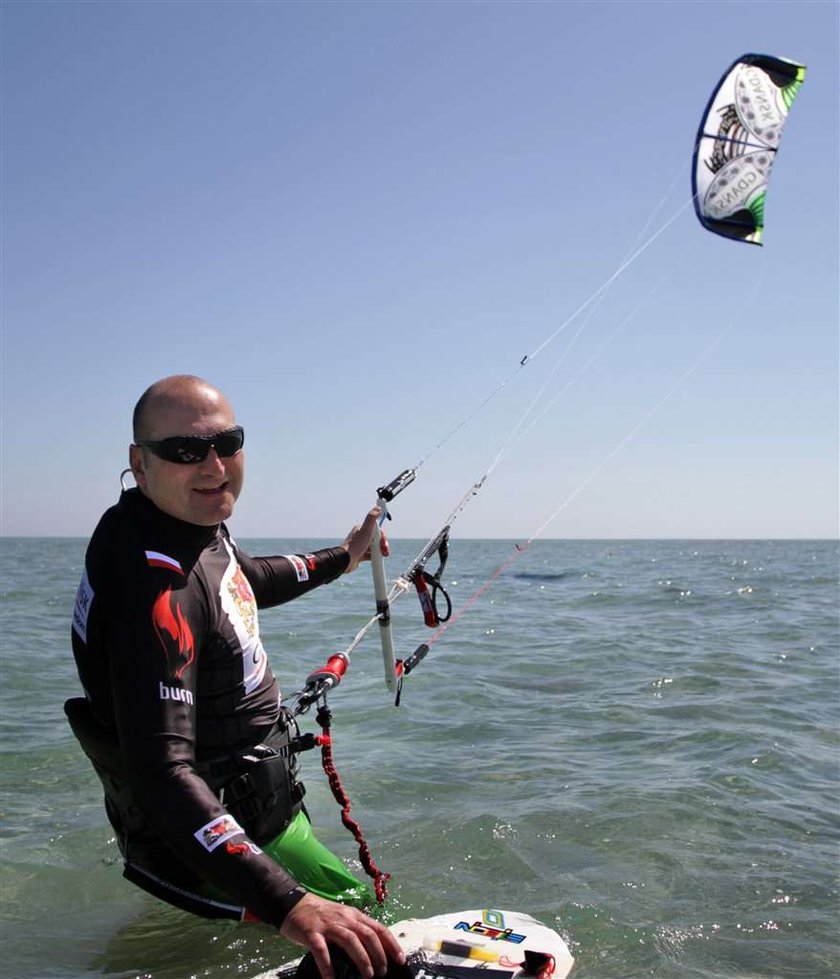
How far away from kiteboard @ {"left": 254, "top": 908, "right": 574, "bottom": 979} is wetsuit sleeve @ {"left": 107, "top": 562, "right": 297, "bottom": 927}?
453 mm

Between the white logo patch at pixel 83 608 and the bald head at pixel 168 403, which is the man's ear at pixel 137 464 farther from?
the white logo patch at pixel 83 608

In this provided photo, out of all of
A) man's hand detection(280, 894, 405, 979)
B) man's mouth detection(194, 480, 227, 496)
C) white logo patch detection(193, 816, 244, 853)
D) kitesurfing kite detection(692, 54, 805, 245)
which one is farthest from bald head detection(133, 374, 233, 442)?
kitesurfing kite detection(692, 54, 805, 245)

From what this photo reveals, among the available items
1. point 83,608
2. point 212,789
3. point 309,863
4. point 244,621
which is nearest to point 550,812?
point 309,863

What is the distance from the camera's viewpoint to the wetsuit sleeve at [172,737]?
2.46m

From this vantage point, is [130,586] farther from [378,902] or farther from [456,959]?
[378,902]

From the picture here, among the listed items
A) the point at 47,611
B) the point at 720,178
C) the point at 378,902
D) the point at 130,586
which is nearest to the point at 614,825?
the point at 378,902

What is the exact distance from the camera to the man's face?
9.91ft

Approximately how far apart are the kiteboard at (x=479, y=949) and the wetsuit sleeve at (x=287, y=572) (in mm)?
1515

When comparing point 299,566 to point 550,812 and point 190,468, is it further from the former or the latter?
point 550,812

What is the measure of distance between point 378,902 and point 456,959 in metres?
1.03

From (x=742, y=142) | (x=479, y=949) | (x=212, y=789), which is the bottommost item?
(x=479, y=949)

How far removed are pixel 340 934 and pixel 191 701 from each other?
82 cm

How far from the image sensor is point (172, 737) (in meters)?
2.62

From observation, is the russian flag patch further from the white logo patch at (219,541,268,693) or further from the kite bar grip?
the kite bar grip
